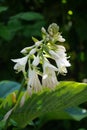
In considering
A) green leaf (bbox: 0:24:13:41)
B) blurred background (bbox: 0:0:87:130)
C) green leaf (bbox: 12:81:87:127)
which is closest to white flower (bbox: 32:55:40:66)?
green leaf (bbox: 12:81:87:127)

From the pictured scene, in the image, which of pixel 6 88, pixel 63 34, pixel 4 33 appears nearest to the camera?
pixel 6 88

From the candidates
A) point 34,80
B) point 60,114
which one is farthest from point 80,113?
point 34,80

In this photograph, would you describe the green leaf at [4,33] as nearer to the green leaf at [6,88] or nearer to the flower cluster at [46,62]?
the green leaf at [6,88]

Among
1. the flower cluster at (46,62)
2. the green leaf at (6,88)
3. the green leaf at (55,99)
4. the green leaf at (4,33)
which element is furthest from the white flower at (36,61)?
the green leaf at (4,33)

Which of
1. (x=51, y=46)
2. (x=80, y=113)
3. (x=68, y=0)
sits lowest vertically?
(x=80, y=113)

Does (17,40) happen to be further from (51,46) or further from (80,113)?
(51,46)

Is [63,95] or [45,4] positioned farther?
[45,4]

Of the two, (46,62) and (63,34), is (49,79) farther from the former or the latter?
(63,34)

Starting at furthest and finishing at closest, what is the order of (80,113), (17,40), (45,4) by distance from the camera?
1. (45,4)
2. (17,40)
3. (80,113)

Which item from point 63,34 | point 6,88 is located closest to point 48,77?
point 6,88
